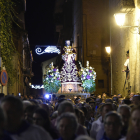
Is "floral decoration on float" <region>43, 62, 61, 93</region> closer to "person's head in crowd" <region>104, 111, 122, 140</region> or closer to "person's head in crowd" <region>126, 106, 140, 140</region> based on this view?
"person's head in crowd" <region>104, 111, 122, 140</region>

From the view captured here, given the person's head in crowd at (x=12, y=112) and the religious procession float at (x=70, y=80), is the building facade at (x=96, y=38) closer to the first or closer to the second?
the religious procession float at (x=70, y=80)

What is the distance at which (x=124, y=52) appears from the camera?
22406mm

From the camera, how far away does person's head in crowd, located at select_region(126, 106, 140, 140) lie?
3821 millimetres

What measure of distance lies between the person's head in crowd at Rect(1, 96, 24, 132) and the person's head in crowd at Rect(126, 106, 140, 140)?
4.46 ft

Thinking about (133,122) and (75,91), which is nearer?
(133,122)

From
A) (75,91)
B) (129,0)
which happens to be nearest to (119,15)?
(129,0)

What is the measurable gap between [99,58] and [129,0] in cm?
1837

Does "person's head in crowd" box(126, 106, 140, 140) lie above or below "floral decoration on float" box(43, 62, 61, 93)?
below

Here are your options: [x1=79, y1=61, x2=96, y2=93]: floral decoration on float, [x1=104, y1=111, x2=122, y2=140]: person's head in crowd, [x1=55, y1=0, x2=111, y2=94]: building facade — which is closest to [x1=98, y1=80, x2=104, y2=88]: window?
[x1=55, y1=0, x2=111, y2=94]: building facade

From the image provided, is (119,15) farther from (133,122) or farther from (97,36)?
(97,36)

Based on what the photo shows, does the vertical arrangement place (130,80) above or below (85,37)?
below

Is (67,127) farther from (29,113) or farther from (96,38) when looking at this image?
(96,38)

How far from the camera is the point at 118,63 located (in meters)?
24.6

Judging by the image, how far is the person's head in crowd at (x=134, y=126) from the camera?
12.5 feet
